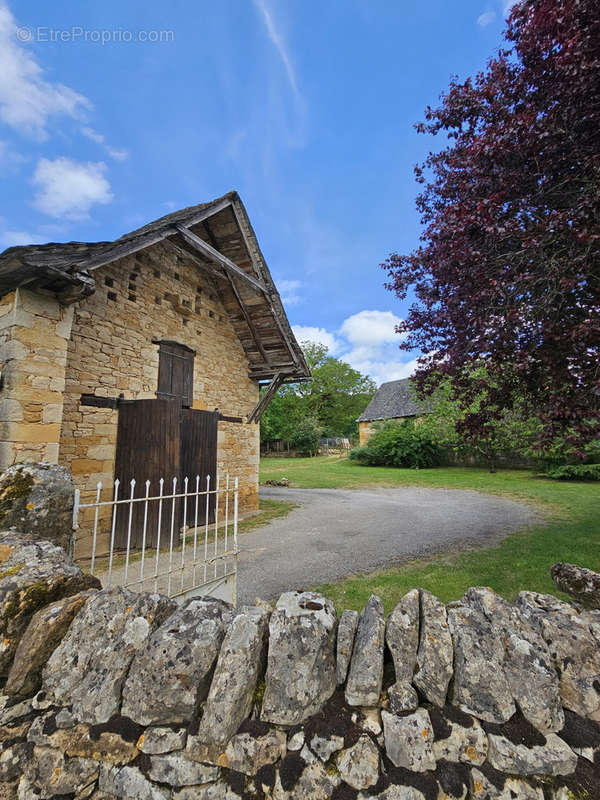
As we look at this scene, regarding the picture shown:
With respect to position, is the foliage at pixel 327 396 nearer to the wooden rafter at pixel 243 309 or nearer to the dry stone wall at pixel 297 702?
the wooden rafter at pixel 243 309

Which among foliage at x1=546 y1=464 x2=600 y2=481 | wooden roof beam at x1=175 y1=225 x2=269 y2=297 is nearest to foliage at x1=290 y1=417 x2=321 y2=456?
foliage at x1=546 y1=464 x2=600 y2=481

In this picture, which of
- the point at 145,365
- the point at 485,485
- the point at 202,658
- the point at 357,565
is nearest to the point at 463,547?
the point at 357,565

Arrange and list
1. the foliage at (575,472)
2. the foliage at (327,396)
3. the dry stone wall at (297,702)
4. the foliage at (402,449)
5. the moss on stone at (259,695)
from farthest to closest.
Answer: the foliage at (327,396) < the foliage at (402,449) < the foliage at (575,472) < the moss on stone at (259,695) < the dry stone wall at (297,702)

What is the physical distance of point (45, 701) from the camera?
1429 mm

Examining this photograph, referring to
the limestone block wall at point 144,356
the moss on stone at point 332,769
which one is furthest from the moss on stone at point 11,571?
the limestone block wall at point 144,356

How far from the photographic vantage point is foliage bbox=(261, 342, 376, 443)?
4316cm

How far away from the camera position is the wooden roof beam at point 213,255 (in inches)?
257

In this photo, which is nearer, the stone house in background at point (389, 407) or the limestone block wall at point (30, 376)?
the limestone block wall at point (30, 376)

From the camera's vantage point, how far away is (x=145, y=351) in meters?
7.35

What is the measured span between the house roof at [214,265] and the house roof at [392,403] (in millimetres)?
20837

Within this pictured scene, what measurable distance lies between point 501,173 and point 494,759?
5.35 metres

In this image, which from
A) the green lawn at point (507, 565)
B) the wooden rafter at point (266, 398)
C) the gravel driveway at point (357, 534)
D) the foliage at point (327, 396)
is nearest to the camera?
the green lawn at point (507, 565)

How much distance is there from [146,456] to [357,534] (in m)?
4.44

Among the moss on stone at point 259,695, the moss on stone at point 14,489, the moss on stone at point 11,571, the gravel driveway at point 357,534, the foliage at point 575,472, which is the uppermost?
the moss on stone at point 14,489
